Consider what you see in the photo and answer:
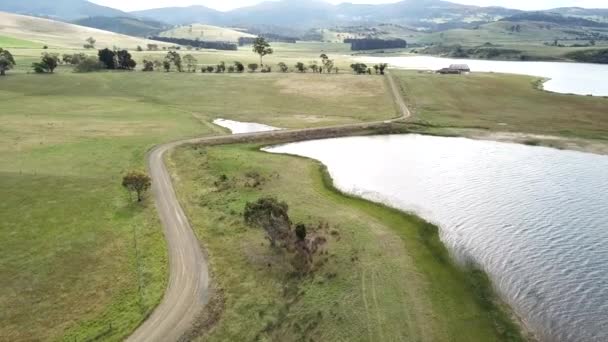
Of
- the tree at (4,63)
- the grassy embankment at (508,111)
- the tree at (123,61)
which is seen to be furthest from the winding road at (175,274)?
the tree at (123,61)

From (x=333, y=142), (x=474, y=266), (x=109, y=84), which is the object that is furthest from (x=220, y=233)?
(x=109, y=84)

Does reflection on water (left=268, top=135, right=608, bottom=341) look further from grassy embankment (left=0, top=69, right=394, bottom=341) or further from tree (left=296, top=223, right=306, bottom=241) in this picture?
grassy embankment (left=0, top=69, right=394, bottom=341)

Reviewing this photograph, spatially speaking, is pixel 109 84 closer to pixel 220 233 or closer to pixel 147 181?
pixel 147 181

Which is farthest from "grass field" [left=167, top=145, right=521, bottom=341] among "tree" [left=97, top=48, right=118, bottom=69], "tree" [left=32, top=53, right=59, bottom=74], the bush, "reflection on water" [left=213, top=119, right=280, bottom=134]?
"tree" [left=97, top=48, right=118, bottom=69]

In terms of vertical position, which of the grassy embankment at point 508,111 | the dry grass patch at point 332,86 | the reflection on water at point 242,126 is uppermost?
the dry grass patch at point 332,86

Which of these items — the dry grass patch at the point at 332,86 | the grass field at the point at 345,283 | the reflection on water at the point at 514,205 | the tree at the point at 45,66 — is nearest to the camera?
the grass field at the point at 345,283

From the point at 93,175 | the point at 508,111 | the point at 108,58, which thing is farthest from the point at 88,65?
the point at 508,111

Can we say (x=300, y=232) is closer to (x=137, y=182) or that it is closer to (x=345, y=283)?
(x=345, y=283)

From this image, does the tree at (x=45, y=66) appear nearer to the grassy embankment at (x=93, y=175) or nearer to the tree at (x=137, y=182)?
the grassy embankment at (x=93, y=175)
